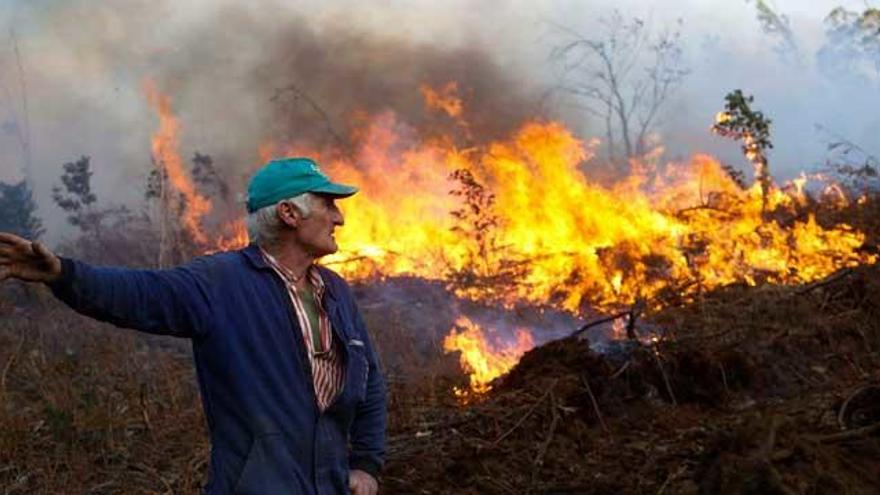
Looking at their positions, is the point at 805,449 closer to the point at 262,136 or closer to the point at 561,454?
the point at 561,454

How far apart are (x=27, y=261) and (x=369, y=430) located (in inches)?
48.8

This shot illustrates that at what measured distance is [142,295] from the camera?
2303mm

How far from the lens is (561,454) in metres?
4.98

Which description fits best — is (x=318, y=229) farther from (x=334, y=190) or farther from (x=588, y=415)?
(x=588, y=415)

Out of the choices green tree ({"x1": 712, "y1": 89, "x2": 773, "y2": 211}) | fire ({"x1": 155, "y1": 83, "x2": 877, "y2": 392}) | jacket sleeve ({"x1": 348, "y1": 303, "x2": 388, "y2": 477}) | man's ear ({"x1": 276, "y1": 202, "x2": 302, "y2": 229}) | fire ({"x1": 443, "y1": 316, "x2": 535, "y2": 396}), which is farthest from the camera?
green tree ({"x1": 712, "y1": 89, "x2": 773, "y2": 211})

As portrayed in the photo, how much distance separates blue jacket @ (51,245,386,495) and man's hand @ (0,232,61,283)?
179 mm

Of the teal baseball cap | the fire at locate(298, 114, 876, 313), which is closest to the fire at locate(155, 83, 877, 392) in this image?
the fire at locate(298, 114, 876, 313)

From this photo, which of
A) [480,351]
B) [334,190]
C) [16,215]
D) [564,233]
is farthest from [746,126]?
[16,215]

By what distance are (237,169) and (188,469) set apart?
1676cm

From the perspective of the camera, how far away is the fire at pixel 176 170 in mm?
17078

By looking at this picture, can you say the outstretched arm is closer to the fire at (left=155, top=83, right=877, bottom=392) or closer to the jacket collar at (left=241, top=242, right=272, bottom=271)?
the jacket collar at (left=241, top=242, right=272, bottom=271)

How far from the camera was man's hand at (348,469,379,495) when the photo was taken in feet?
8.98

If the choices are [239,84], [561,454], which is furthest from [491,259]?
[239,84]

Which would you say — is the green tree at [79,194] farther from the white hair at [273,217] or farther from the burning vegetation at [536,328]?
the white hair at [273,217]
